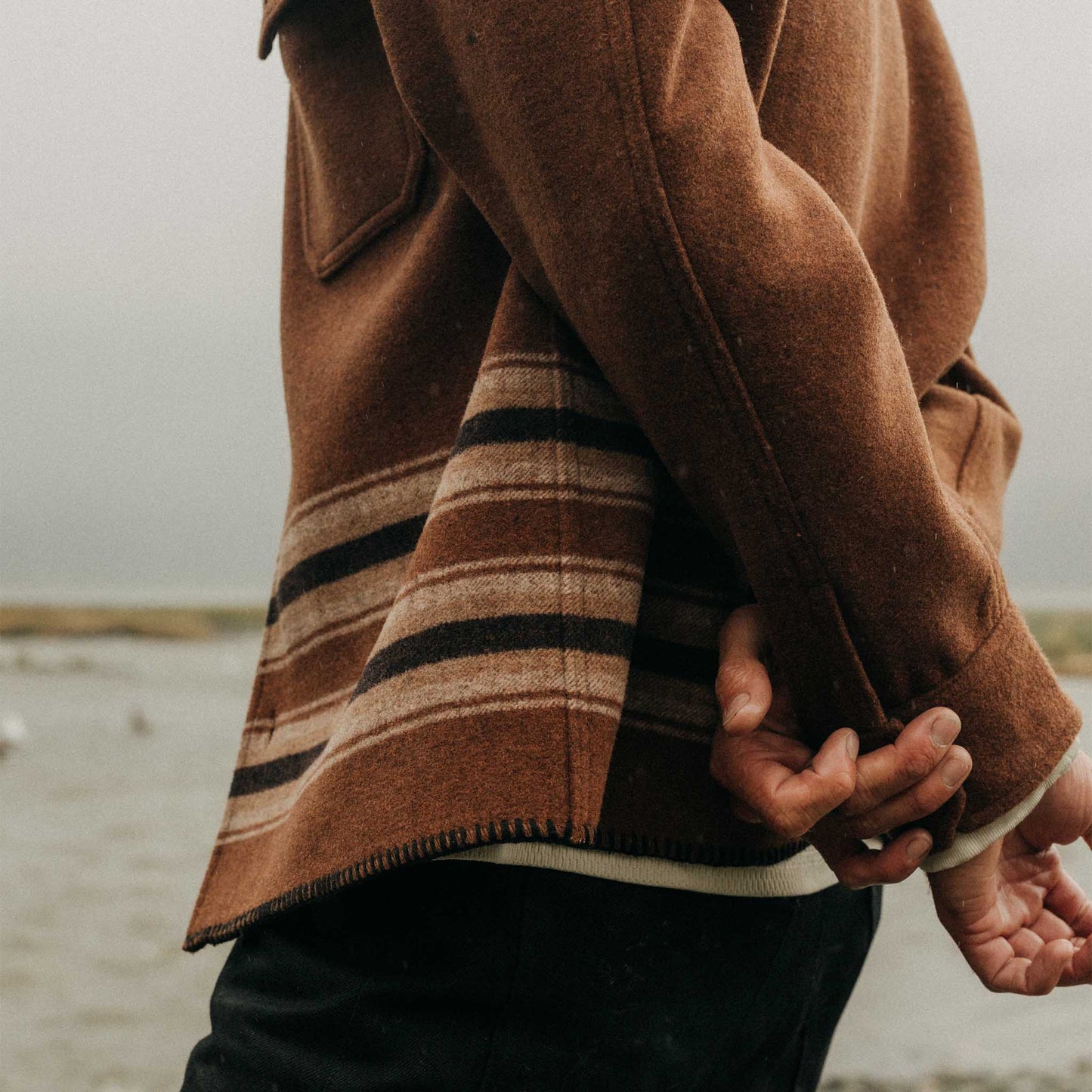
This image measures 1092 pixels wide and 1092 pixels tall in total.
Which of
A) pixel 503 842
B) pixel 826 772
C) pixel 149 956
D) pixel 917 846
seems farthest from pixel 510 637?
pixel 149 956

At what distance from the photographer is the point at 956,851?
2.71 ft

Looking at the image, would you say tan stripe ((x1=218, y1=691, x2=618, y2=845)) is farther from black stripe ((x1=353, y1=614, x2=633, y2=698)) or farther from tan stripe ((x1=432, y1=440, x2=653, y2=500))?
tan stripe ((x1=432, y1=440, x2=653, y2=500))

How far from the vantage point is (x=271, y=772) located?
38.2 inches

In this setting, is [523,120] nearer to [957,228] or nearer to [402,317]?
[402,317]

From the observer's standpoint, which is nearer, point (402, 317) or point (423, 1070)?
point (423, 1070)

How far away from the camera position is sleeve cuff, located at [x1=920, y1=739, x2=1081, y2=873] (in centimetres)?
81

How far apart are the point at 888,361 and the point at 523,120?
30 cm

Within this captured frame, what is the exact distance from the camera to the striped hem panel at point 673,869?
74cm

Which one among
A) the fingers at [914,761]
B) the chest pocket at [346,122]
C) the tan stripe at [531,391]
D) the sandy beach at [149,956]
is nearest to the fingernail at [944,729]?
the fingers at [914,761]

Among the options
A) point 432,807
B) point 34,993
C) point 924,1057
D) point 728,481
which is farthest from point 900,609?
point 34,993

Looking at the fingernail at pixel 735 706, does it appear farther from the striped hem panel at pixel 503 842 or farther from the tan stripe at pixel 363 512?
the tan stripe at pixel 363 512

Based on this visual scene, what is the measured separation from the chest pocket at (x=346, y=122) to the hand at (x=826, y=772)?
0.47m

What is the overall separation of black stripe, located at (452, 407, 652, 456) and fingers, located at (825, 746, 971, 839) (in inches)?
11.9

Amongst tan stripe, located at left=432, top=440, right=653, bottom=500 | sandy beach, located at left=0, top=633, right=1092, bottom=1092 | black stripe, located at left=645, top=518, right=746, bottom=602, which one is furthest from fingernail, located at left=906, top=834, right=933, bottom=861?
sandy beach, located at left=0, top=633, right=1092, bottom=1092
